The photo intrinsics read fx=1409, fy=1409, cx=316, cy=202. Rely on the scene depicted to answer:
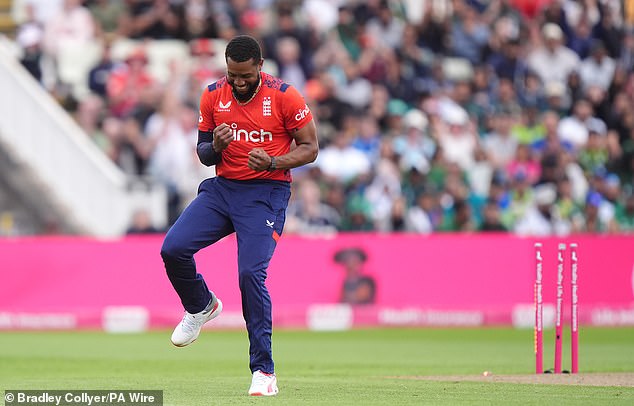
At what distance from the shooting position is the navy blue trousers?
1010 cm

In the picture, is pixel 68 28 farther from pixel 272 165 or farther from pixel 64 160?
pixel 272 165

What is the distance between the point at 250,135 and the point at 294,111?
37 cm

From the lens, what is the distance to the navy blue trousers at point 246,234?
10102 mm

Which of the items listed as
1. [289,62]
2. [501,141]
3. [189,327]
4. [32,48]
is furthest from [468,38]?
[189,327]

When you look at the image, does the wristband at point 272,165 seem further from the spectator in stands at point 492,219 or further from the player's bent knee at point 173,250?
the spectator in stands at point 492,219

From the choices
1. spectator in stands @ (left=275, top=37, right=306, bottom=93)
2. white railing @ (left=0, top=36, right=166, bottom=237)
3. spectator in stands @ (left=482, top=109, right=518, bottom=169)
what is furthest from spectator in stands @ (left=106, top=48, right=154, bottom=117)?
spectator in stands @ (left=482, top=109, right=518, bottom=169)

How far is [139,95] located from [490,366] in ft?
33.9

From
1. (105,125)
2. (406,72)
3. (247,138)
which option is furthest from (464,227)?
(247,138)

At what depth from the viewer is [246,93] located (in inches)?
399

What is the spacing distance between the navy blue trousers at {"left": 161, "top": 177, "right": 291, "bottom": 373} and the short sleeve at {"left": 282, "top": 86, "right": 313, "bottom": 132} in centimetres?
47

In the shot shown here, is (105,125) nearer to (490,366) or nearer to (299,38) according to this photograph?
(299,38)

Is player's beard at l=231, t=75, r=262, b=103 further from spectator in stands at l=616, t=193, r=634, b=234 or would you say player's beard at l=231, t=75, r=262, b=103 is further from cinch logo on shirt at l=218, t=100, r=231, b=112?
spectator in stands at l=616, t=193, r=634, b=234

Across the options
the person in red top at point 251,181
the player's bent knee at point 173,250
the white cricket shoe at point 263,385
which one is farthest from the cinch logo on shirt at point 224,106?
the white cricket shoe at point 263,385

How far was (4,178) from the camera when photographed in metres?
22.5
